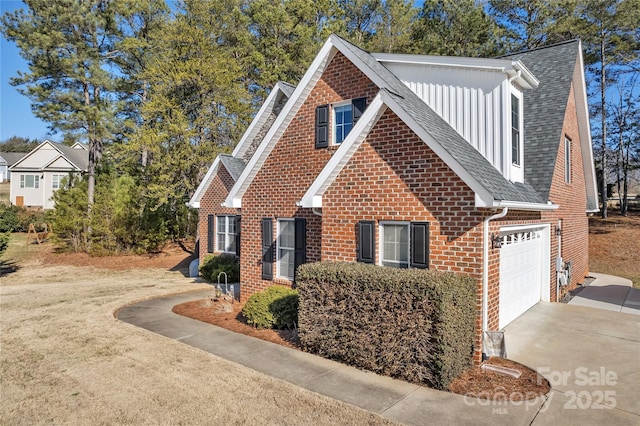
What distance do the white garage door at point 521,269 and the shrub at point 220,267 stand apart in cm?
999

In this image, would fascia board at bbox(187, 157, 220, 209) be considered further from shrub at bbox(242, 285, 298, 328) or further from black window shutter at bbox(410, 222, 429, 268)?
black window shutter at bbox(410, 222, 429, 268)

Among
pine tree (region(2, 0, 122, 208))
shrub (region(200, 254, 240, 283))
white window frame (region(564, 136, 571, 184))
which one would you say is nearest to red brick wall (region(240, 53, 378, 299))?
shrub (region(200, 254, 240, 283))

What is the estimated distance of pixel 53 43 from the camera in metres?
22.8

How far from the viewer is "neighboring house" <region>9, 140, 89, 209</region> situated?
142 feet

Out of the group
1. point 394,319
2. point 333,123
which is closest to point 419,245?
point 394,319

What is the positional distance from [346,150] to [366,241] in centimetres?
199

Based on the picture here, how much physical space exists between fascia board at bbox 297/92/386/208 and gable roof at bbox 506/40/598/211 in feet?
16.0

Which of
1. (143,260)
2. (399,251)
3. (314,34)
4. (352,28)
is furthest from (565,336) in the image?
(352,28)

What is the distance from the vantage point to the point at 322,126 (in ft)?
34.9

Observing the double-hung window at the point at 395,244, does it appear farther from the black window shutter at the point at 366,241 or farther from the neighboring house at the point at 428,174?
the black window shutter at the point at 366,241

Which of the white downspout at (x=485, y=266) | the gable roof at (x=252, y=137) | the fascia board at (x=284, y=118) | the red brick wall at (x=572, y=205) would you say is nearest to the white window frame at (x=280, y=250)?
the fascia board at (x=284, y=118)

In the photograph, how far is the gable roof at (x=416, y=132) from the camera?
7.05 meters

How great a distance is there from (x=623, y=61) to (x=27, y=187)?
5725 centimetres

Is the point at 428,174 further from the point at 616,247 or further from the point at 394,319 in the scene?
the point at 616,247
